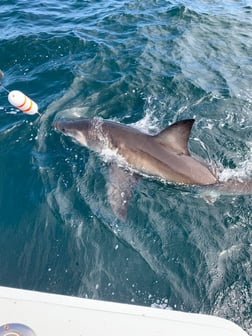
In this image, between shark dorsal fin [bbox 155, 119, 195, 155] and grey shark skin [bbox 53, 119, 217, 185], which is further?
grey shark skin [bbox 53, 119, 217, 185]

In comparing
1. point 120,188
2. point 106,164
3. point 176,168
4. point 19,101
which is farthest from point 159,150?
point 19,101

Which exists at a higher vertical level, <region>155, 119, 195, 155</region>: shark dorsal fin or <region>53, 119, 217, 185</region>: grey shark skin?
<region>155, 119, 195, 155</region>: shark dorsal fin

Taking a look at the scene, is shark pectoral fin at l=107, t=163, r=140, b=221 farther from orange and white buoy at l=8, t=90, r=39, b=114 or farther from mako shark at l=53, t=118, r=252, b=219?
orange and white buoy at l=8, t=90, r=39, b=114

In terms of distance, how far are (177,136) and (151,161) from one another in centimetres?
60

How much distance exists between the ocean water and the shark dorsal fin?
24.2 inches

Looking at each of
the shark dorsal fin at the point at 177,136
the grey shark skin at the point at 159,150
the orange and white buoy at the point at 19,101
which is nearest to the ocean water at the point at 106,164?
the grey shark skin at the point at 159,150

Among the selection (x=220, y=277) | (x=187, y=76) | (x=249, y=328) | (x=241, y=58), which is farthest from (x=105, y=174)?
(x=241, y=58)

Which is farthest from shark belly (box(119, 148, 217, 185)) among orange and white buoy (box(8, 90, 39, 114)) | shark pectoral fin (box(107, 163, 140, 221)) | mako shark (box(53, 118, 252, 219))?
orange and white buoy (box(8, 90, 39, 114))

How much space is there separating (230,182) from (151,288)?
2.13 metres

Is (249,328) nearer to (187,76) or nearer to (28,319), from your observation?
(28,319)

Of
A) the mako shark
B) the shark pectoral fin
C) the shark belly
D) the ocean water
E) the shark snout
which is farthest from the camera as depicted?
the shark snout

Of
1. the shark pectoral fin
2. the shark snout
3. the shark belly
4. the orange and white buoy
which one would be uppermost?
the orange and white buoy

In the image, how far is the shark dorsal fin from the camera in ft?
17.1

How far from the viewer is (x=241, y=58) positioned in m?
9.32
